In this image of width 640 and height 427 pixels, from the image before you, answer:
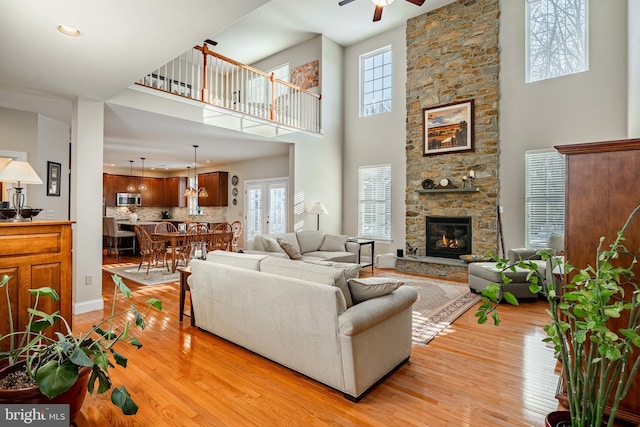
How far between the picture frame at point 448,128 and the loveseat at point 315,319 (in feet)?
15.5

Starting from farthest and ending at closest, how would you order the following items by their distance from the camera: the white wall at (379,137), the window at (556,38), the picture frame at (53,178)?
the white wall at (379,137), the window at (556,38), the picture frame at (53,178)

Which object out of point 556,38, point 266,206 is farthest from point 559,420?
point 266,206

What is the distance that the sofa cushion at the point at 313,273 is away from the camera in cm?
235

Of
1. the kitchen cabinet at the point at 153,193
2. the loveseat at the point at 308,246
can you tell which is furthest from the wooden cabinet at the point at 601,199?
the kitchen cabinet at the point at 153,193

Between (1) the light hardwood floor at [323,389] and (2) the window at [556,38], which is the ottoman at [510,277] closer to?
(1) the light hardwood floor at [323,389]

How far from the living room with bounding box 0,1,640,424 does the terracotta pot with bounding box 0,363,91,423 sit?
2.64m

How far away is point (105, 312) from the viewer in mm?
4094

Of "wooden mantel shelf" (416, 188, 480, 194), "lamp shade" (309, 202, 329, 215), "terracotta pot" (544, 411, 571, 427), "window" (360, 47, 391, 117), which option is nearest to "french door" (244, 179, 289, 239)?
"lamp shade" (309, 202, 329, 215)

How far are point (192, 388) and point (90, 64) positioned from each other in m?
2.86

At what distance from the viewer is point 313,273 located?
95.5 inches

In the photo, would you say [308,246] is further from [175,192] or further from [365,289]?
[175,192]

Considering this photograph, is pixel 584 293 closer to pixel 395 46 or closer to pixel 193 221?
pixel 395 46

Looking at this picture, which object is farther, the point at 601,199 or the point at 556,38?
the point at 556,38

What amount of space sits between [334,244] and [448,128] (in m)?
3.24
